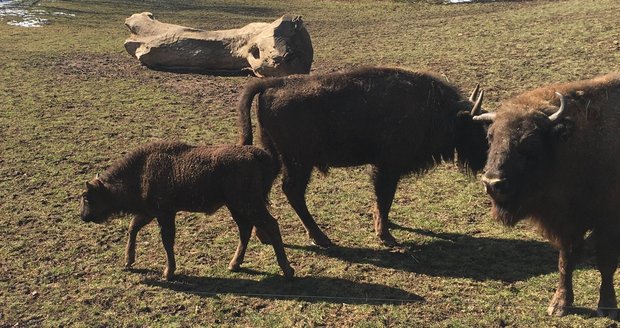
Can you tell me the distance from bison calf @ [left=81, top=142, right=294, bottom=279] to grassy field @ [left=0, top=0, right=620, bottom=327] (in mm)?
404

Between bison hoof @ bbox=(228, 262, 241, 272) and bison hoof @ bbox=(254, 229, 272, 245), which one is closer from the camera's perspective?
bison hoof @ bbox=(228, 262, 241, 272)

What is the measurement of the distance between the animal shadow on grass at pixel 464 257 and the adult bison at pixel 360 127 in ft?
0.87

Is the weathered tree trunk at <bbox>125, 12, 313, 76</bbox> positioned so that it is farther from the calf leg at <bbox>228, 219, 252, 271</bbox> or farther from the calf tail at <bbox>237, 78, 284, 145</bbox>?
the calf leg at <bbox>228, 219, 252, 271</bbox>

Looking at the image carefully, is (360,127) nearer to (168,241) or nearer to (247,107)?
(247,107)

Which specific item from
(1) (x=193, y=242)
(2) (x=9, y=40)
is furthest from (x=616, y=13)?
(2) (x=9, y=40)

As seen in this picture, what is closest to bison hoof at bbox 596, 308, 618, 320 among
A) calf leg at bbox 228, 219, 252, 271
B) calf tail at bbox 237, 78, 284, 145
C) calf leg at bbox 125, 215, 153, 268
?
calf leg at bbox 228, 219, 252, 271

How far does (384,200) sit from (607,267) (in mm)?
2270

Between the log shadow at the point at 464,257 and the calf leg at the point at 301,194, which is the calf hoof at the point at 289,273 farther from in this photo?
the calf leg at the point at 301,194

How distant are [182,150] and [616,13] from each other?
45.7ft

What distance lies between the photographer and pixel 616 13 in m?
15.4

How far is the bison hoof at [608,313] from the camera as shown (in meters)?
4.51

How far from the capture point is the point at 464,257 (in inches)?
227

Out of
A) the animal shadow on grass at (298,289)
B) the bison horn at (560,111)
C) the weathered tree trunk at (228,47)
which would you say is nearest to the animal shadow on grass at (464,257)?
the animal shadow on grass at (298,289)

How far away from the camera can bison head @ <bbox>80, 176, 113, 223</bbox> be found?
19.3 ft
